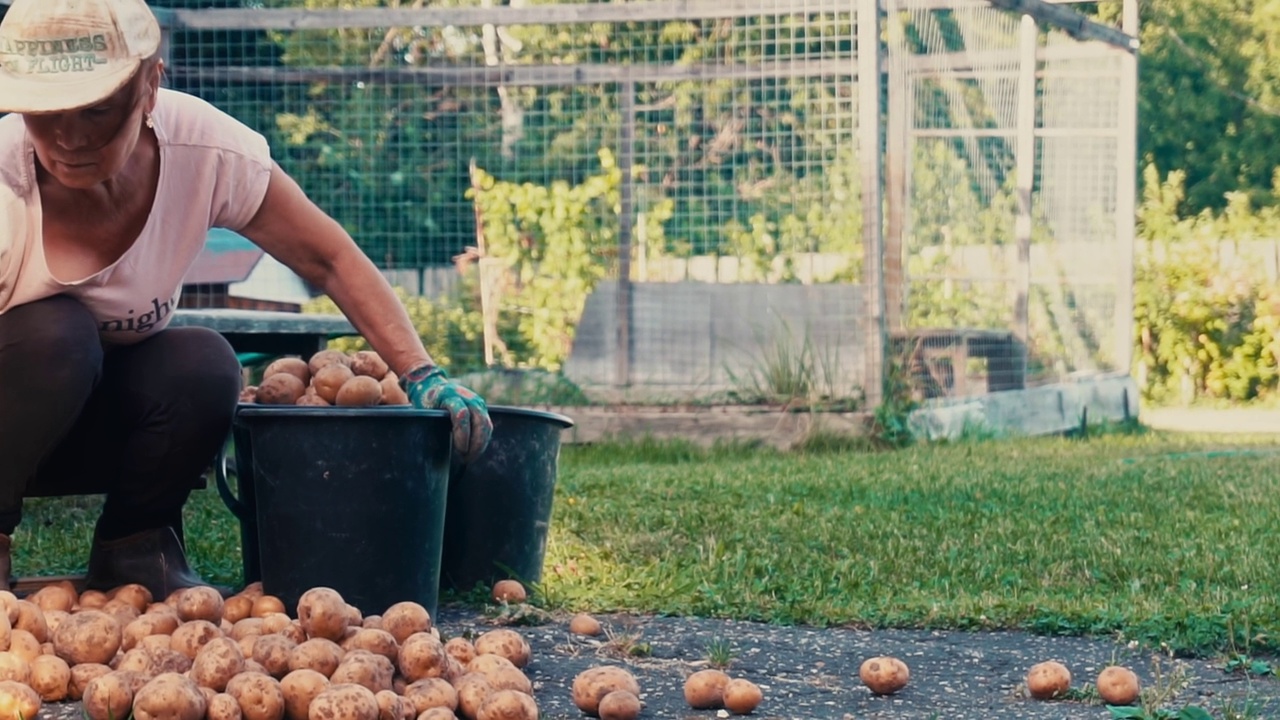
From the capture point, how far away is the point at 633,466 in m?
7.30

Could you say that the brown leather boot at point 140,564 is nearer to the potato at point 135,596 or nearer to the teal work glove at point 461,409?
the potato at point 135,596

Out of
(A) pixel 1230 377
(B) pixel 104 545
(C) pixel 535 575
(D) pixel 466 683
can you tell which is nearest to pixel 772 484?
(C) pixel 535 575

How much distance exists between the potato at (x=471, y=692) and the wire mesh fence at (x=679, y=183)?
597 cm

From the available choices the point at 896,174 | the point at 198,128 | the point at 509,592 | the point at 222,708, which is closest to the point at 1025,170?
the point at 896,174

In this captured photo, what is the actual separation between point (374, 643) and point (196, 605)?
44 cm

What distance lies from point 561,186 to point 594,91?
0.65 metres

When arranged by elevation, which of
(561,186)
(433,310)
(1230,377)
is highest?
(561,186)

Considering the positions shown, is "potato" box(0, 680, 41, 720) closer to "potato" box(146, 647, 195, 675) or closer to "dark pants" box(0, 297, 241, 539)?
"potato" box(146, 647, 195, 675)

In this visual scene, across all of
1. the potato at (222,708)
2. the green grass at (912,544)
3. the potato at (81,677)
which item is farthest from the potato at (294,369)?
the potato at (222,708)

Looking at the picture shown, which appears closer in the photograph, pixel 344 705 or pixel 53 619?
A: pixel 344 705

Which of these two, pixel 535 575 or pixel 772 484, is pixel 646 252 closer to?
pixel 772 484

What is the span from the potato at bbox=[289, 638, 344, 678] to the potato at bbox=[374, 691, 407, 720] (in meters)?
0.21

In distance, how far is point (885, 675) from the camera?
9.18 feet

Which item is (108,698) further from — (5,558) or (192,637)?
(5,558)
